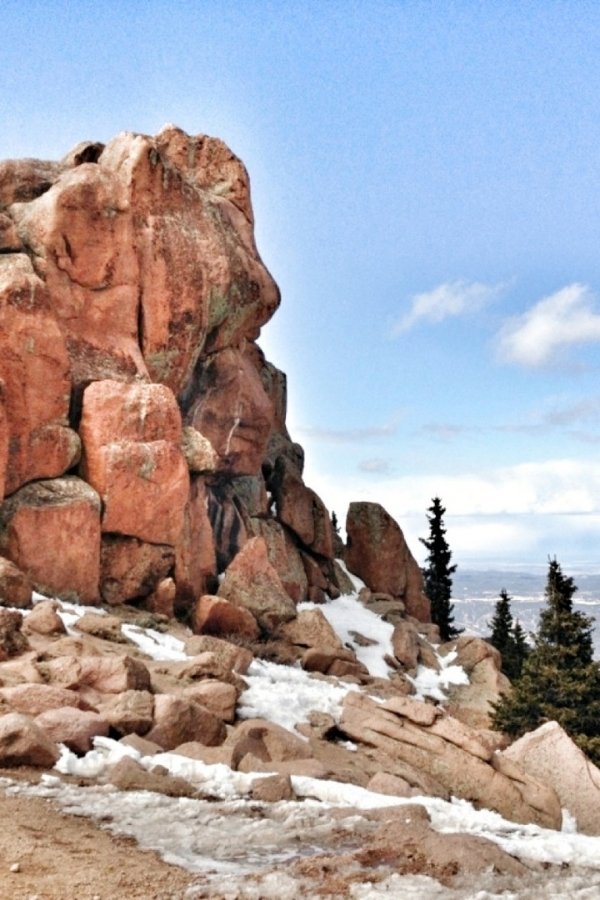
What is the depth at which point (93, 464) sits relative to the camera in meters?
35.2

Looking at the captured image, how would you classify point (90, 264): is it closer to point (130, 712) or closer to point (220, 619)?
point (220, 619)

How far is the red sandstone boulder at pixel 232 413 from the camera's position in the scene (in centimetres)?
4741

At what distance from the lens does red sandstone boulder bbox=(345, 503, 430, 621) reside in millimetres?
56688

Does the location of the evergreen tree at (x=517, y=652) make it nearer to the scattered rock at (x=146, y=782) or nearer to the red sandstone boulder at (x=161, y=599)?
the red sandstone boulder at (x=161, y=599)

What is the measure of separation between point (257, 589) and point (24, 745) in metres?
25.5

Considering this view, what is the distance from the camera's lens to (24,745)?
13711mm

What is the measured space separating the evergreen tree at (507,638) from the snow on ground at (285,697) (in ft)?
119

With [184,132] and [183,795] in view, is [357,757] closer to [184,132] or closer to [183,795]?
[183,795]

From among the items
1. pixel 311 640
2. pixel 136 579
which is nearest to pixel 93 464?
pixel 136 579

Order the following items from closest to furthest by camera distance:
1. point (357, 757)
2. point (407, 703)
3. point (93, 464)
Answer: point (357, 757)
point (407, 703)
point (93, 464)

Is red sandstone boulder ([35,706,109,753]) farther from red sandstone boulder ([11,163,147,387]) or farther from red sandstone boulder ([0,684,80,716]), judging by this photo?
red sandstone boulder ([11,163,147,387])

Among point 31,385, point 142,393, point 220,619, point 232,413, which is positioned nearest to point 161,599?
point 220,619

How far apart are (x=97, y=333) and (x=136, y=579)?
1348 centimetres

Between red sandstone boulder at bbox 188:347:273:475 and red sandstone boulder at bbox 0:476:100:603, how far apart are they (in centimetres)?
1400
